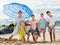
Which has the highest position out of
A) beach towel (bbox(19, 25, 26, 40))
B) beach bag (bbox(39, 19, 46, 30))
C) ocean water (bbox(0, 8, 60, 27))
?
ocean water (bbox(0, 8, 60, 27))

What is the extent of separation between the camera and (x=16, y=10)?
61.3 inches

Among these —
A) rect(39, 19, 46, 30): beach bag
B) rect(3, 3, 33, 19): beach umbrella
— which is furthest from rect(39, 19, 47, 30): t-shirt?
rect(3, 3, 33, 19): beach umbrella

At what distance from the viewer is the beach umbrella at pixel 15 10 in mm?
1553

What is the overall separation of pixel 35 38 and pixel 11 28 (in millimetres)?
213

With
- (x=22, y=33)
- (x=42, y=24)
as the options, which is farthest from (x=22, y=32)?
(x=42, y=24)

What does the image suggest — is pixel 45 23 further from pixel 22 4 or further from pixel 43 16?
pixel 22 4

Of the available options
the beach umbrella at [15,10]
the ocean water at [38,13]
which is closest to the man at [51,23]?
the ocean water at [38,13]

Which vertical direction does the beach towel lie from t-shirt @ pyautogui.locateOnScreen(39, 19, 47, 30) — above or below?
below

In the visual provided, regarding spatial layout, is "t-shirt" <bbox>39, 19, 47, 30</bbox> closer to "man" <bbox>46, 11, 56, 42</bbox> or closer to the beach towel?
"man" <bbox>46, 11, 56, 42</bbox>

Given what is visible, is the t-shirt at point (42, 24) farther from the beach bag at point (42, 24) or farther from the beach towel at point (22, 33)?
the beach towel at point (22, 33)

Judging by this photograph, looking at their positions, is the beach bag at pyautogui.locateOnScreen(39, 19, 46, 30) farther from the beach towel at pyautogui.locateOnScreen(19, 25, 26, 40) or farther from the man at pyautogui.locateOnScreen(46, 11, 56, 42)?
the beach towel at pyautogui.locateOnScreen(19, 25, 26, 40)

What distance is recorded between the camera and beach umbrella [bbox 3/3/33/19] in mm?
1553

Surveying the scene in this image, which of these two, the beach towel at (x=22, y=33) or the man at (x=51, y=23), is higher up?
the man at (x=51, y=23)

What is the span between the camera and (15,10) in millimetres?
1556
